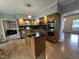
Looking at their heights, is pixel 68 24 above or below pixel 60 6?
below

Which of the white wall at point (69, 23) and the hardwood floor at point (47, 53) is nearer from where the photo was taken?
the hardwood floor at point (47, 53)

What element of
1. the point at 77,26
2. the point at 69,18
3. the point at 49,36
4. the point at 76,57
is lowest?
the point at 76,57

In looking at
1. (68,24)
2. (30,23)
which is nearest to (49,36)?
(30,23)

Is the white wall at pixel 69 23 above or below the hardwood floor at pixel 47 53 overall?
above

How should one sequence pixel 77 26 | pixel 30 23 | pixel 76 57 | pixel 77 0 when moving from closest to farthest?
1. pixel 76 57
2. pixel 77 0
3. pixel 30 23
4. pixel 77 26

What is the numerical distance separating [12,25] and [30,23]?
2.18m

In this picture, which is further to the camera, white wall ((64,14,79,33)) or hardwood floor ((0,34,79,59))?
white wall ((64,14,79,33))

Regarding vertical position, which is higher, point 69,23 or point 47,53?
point 69,23

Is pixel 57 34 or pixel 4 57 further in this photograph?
pixel 57 34

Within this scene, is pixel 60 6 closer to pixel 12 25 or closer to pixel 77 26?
pixel 12 25

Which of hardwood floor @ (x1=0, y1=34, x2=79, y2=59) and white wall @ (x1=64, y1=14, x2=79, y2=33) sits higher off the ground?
white wall @ (x1=64, y1=14, x2=79, y2=33)

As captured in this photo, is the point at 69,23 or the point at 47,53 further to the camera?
the point at 69,23

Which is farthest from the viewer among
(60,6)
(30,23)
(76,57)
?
(30,23)

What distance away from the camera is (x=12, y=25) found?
607cm
